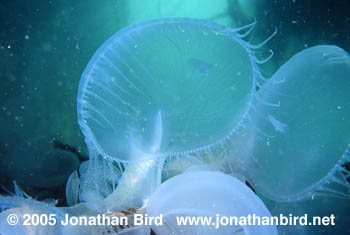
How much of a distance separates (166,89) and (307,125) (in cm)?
115

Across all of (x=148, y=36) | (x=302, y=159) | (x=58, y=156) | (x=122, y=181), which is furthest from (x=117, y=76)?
(x=58, y=156)

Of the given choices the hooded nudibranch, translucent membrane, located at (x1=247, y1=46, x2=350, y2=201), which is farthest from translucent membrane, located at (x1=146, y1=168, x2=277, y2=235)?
translucent membrane, located at (x1=247, y1=46, x2=350, y2=201)

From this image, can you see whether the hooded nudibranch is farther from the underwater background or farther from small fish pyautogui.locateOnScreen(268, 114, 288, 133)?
the underwater background

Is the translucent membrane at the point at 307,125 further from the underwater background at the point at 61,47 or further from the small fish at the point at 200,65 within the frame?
the underwater background at the point at 61,47

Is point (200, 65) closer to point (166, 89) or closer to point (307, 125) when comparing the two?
point (166, 89)

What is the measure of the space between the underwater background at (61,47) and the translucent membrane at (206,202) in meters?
2.16

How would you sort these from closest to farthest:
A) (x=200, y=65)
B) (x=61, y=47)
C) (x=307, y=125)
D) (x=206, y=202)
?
(x=206, y=202)
(x=200, y=65)
(x=307, y=125)
(x=61, y=47)

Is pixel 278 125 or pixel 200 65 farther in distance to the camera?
pixel 278 125

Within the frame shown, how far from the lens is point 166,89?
6.92 ft

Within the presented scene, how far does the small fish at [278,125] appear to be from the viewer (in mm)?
2298

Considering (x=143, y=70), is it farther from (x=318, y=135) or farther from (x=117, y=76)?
(x=318, y=135)

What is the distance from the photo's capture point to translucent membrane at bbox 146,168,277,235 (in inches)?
68.1

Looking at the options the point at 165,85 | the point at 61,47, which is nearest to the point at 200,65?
the point at 165,85

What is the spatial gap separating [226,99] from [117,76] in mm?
849
